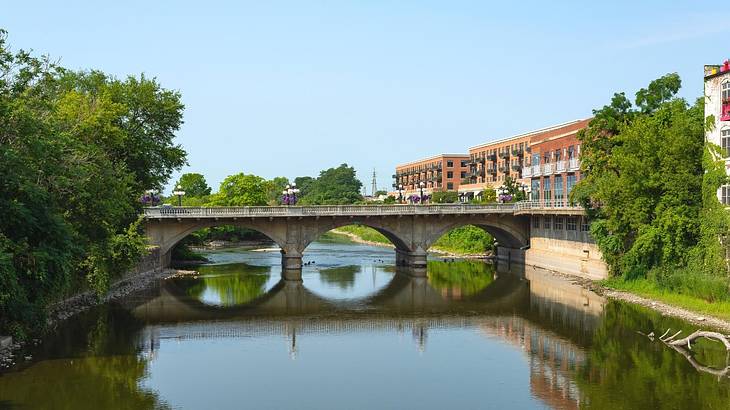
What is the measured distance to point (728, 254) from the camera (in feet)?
129

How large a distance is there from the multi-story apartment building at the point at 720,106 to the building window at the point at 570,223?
1859 centimetres

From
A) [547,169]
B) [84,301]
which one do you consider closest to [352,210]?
[547,169]

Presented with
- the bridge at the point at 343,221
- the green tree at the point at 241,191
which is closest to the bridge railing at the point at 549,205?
the bridge at the point at 343,221

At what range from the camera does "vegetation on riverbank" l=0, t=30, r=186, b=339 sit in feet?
93.4

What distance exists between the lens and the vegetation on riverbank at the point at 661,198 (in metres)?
40.0

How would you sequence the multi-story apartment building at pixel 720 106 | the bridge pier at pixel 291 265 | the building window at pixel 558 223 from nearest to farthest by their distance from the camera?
the multi-story apartment building at pixel 720 106, the building window at pixel 558 223, the bridge pier at pixel 291 265

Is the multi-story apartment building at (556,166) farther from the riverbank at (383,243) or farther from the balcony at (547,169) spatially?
the riverbank at (383,243)

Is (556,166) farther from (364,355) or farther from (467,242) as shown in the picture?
(364,355)

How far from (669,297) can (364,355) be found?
20463 mm

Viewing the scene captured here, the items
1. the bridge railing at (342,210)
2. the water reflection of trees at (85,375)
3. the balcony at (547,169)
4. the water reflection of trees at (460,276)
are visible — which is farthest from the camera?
the balcony at (547,169)

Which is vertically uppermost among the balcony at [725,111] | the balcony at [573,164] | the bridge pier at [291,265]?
the balcony at [725,111]

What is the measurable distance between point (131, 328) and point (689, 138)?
110ft

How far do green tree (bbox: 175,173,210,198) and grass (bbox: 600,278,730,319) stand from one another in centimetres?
9925

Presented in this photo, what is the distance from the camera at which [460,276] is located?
63.0 m
